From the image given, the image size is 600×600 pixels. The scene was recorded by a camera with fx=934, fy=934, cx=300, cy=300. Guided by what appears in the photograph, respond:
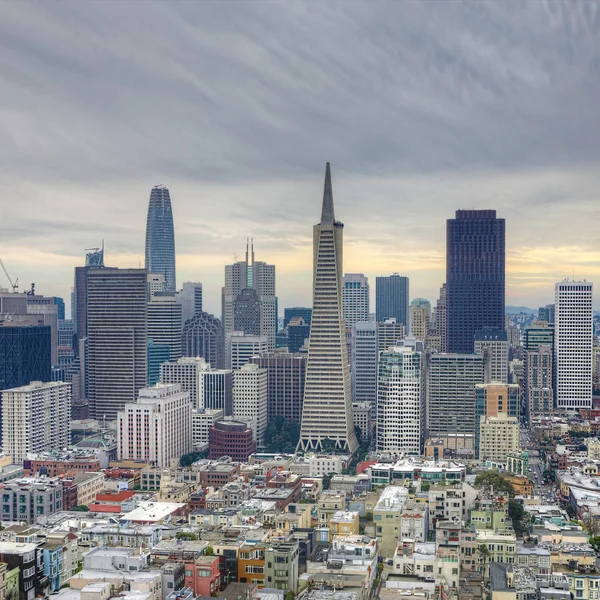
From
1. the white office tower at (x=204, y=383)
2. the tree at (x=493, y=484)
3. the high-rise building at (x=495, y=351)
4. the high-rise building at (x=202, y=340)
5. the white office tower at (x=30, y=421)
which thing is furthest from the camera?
the high-rise building at (x=202, y=340)

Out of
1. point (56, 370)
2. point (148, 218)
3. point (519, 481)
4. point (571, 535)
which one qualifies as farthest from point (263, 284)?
point (571, 535)

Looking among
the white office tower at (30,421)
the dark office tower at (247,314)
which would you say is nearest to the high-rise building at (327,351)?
the white office tower at (30,421)

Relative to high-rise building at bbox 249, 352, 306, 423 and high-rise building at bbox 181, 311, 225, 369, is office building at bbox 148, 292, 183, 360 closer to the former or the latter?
high-rise building at bbox 181, 311, 225, 369

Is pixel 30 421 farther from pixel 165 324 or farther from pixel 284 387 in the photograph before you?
pixel 165 324

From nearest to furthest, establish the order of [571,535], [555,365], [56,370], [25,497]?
1. [571,535]
2. [25,497]
3. [555,365]
4. [56,370]

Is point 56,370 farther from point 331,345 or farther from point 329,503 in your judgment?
point 329,503

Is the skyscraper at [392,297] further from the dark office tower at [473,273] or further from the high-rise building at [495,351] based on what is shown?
the high-rise building at [495,351]

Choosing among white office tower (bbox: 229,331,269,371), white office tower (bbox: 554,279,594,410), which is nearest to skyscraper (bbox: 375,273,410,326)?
white office tower (bbox: 229,331,269,371)
